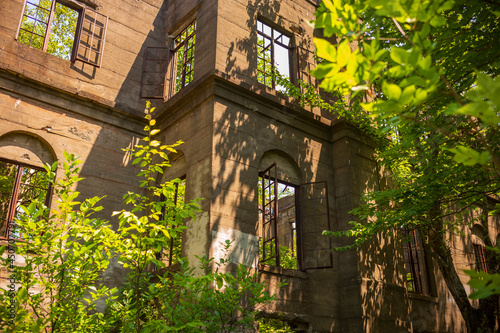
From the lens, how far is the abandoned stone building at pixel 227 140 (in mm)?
9305

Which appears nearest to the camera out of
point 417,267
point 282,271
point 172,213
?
point 172,213

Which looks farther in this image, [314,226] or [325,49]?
[314,226]

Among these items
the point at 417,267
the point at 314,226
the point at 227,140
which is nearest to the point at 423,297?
the point at 417,267

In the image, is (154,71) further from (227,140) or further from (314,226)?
(314,226)

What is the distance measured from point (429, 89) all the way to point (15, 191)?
30.0 feet

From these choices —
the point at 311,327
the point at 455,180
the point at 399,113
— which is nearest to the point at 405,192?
the point at 455,180

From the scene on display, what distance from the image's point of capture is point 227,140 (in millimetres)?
9500

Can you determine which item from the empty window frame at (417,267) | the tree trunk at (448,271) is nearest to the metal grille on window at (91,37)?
the tree trunk at (448,271)

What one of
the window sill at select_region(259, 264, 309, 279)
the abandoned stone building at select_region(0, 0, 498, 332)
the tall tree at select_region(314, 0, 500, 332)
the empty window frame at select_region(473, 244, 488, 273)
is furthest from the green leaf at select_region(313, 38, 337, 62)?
the empty window frame at select_region(473, 244, 488, 273)

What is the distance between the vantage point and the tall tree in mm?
2154

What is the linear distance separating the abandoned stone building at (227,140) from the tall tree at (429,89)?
119cm

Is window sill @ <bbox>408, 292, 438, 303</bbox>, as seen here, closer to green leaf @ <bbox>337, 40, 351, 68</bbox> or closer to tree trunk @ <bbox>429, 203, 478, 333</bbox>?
tree trunk @ <bbox>429, 203, 478, 333</bbox>

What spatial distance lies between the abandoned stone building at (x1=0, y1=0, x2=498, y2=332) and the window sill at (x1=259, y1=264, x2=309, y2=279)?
0.02m

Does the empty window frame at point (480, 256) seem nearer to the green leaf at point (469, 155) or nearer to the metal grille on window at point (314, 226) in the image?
the metal grille on window at point (314, 226)
